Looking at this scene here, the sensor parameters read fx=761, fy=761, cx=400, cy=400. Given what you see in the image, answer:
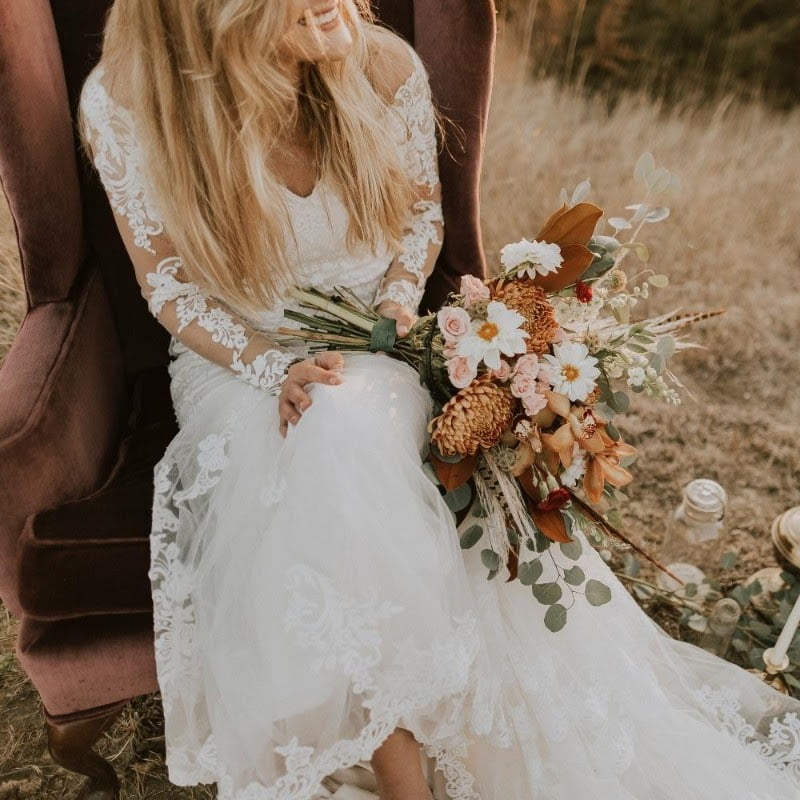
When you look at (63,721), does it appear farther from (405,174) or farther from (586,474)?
(405,174)

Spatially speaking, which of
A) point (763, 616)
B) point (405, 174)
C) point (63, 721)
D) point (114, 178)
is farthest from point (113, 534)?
point (763, 616)

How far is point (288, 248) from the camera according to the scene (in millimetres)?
1334

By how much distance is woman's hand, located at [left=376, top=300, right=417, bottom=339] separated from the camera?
3.91ft

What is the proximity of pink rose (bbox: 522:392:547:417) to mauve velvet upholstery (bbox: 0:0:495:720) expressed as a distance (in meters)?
0.61

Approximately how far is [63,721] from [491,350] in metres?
0.94

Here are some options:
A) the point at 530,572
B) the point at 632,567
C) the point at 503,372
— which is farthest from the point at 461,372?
the point at 632,567

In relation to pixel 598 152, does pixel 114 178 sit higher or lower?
higher

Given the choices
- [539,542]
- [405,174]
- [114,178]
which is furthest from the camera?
[405,174]

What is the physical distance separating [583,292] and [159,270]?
2.34 ft

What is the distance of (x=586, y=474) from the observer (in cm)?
104

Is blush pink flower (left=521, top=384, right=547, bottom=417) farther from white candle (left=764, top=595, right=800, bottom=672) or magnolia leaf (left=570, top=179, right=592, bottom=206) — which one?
white candle (left=764, top=595, right=800, bottom=672)

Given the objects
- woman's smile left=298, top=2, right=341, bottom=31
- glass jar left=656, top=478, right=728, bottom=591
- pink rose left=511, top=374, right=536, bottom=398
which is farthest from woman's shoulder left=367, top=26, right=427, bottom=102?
glass jar left=656, top=478, right=728, bottom=591

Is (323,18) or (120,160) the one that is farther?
(120,160)

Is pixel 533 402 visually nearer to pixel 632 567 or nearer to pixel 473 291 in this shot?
pixel 473 291
